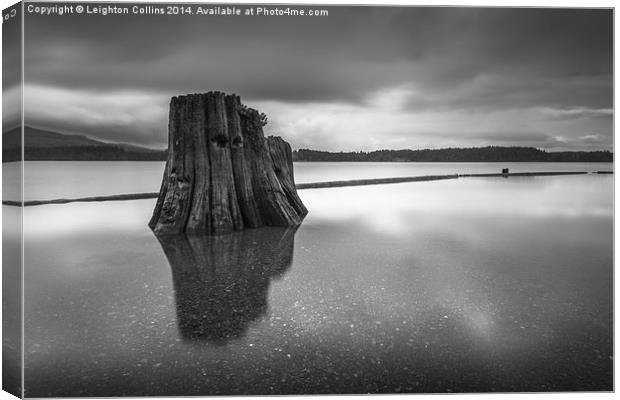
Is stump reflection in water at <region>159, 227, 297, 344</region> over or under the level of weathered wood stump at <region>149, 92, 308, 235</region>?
under

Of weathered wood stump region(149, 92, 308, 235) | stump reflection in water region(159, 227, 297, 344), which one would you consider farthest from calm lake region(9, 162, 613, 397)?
weathered wood stump region(149, 92, 308, 235)

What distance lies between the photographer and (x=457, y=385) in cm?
275

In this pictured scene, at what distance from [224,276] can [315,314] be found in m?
1.58

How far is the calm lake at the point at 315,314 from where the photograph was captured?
9.14ft

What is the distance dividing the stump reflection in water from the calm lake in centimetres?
3

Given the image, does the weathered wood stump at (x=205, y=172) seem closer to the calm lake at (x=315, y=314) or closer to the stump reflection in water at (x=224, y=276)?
the stump reflection in water at (x=224, y=276)

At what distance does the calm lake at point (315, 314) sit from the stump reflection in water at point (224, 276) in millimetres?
26

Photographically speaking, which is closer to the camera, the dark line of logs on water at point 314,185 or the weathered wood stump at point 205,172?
the weathered wood stump at point 205,172

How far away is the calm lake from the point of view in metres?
2.79

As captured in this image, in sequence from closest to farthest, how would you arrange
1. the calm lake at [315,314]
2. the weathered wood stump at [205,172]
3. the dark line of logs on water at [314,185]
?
the calm lake at [315,314], the weathered wood stump at [205,172], the dark line of logs on water at [314,185]

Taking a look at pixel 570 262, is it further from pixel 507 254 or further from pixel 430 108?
pixel 430 108

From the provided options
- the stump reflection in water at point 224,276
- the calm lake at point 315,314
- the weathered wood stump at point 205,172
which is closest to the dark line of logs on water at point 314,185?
the calm lake at point 315,314

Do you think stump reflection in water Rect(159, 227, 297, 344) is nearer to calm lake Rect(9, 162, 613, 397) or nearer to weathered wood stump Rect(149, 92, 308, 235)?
calm lake Rect(9, 162, 613, 397)

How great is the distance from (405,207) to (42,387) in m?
10.2
